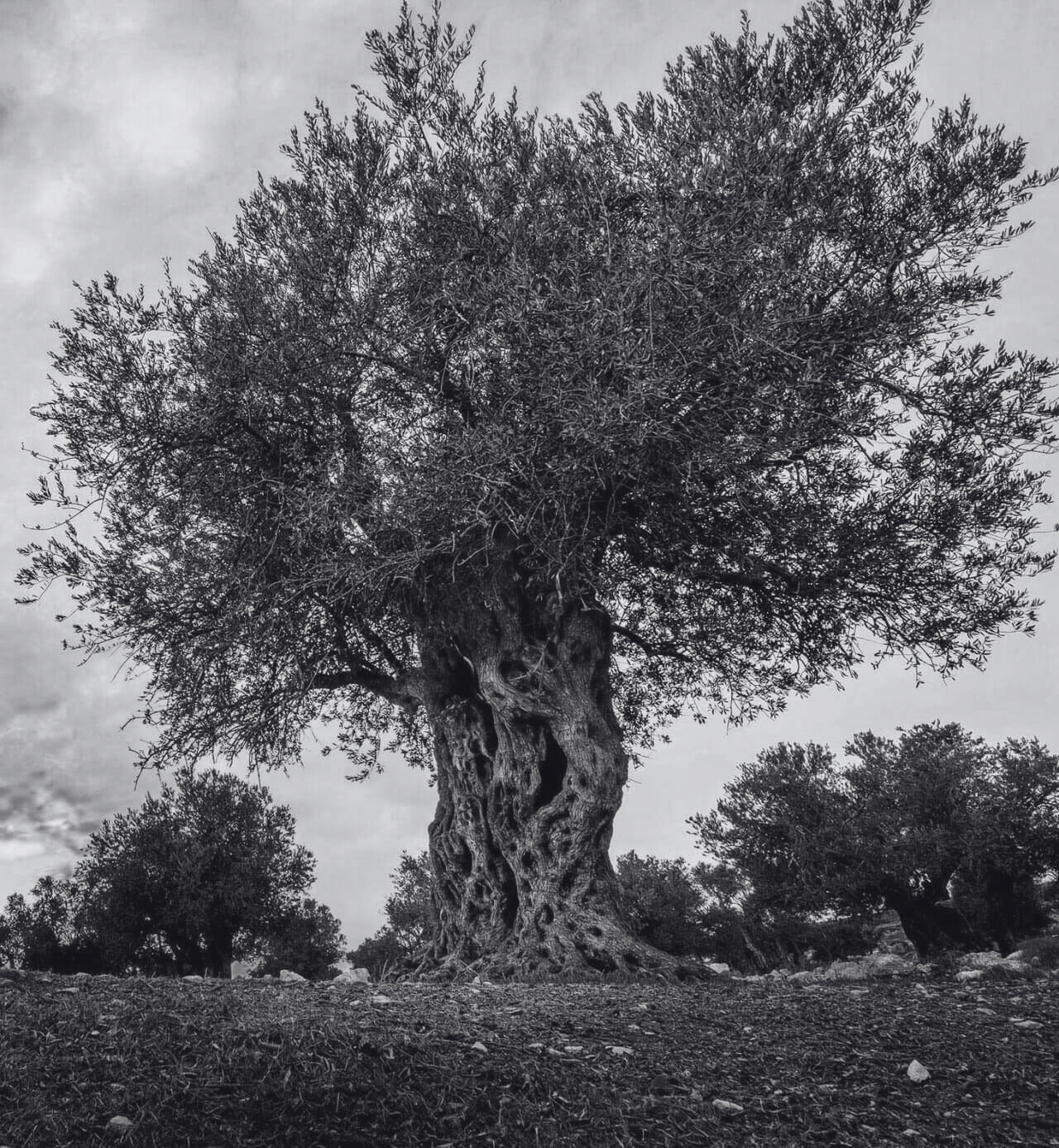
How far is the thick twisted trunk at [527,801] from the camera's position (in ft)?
35.1

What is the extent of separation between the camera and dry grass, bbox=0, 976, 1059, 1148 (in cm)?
383

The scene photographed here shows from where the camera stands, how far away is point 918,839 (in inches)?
1003

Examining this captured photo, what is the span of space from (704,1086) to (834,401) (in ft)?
26.6

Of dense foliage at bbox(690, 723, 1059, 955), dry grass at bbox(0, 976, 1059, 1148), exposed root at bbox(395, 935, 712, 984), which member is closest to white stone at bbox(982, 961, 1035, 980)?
dry grass at bbox(0, 976, 1059, 1148)

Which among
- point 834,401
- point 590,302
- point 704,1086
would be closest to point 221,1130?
point 704,1086

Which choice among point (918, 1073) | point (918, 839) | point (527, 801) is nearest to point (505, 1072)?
point (918, 1073)

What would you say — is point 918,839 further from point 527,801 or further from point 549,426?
point 549,426

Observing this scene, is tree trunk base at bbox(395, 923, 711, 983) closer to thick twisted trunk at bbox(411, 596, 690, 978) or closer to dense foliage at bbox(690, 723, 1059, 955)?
thick twisted trunk at bbox(411, 596, 690, 978)

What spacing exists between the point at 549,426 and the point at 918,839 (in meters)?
22.5

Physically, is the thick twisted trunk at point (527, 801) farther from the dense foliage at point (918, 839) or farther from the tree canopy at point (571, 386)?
the dense foliage at point (918, 839)

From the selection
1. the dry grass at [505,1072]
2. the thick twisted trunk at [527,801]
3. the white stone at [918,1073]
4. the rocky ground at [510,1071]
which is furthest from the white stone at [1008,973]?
the white stone at [918,1073]

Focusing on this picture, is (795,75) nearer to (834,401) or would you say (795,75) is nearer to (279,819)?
(834,401)

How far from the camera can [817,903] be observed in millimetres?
27219

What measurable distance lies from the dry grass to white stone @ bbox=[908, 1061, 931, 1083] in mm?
49
